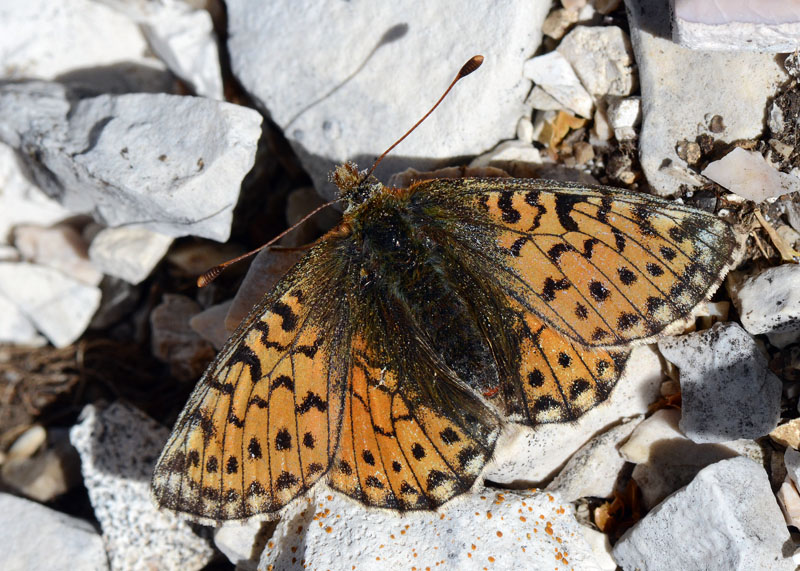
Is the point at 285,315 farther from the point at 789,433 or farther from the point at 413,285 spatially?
the point at 789,433

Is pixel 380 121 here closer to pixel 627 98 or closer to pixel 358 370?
pixel 627 98

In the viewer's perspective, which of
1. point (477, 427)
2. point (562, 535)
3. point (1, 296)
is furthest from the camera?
point (1, 296)

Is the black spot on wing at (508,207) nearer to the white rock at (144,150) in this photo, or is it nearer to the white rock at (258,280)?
the white rock at (258,280)

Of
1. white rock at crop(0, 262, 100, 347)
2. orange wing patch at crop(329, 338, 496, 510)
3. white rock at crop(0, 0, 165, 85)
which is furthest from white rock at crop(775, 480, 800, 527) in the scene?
white rock at crop(0, 0, 165, 85)

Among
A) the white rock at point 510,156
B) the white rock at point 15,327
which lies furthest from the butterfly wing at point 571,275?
the white rock at point 15,327

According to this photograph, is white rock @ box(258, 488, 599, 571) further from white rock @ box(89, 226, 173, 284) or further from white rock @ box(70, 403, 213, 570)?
white rock @ box(89, 226, 173, 284)

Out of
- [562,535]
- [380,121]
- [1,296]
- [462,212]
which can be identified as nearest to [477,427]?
[562,535]
